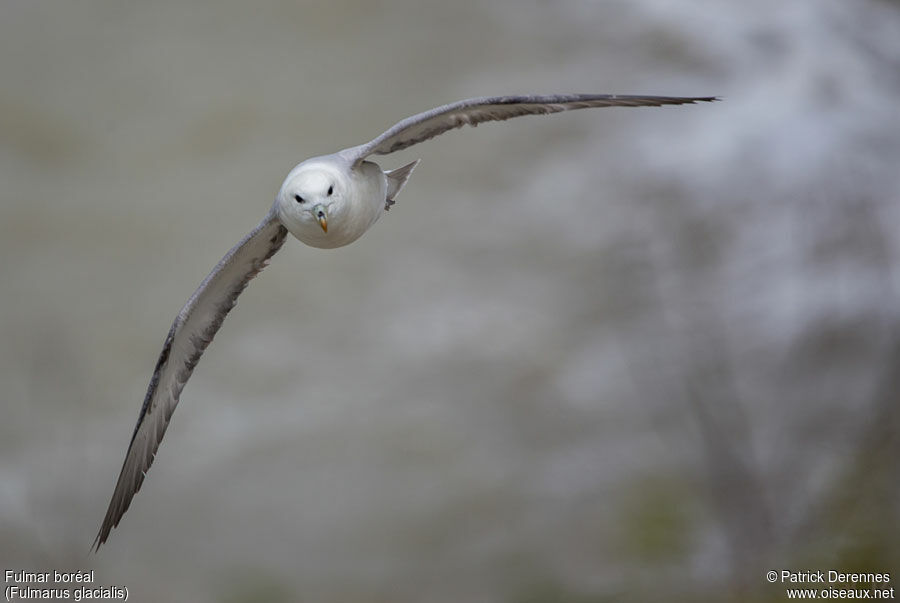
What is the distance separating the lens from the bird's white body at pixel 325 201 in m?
3.47

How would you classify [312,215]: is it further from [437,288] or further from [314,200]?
[437,288]

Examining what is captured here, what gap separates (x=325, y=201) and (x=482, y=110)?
30.9 inches

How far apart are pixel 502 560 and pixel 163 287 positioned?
11.5ft

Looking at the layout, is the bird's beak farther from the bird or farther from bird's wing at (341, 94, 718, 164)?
bird's wing at (341, 94, 718, 164)

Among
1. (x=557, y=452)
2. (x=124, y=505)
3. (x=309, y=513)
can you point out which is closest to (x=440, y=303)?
(x=557, y=452)

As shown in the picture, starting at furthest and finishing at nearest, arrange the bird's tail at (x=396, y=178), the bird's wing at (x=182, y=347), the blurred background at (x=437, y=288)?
the blurred background at (x=437, y=288) < the bird's tail at (x=396, y=178) < the bird's wing at (x=182, y=347)

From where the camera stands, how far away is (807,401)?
710 cm

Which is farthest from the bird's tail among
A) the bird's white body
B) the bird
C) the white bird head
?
the white bird head

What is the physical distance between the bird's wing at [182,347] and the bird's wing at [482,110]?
0.69 m

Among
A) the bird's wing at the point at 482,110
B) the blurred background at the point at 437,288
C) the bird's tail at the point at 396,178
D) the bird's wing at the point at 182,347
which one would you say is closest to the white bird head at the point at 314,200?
the bird's wing at the point at 482,110

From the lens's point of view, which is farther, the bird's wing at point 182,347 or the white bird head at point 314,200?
the bird's wing at point 182,347

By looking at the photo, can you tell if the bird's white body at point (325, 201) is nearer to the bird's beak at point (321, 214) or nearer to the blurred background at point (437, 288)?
the bird's beak at point (321, 214)

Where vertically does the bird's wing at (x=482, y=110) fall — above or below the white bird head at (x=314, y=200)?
above

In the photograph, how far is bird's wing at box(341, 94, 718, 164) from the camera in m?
3.55
